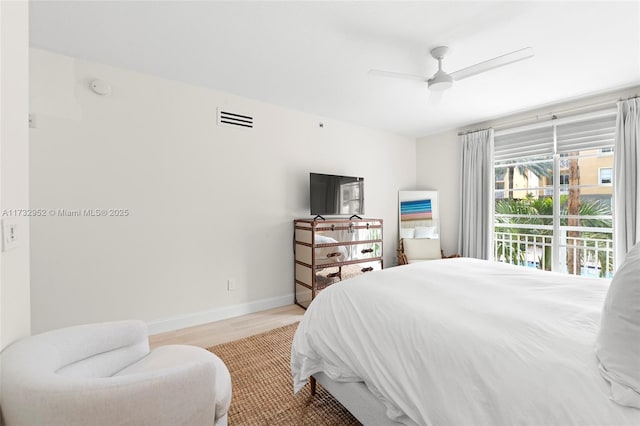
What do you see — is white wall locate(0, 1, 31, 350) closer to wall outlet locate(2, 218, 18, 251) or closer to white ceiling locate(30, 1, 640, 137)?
wall outlet locate(2, 218, 18, 251)

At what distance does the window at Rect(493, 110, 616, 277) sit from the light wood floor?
10.5 ft

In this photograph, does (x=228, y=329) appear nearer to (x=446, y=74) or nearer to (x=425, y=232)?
(x=446, y=74)

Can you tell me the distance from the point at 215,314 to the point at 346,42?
2.90 m

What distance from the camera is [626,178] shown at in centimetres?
291

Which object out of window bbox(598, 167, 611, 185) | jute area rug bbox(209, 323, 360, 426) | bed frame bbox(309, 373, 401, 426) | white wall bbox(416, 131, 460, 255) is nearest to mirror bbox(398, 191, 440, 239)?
white wall bbox(416, 131, 460, 255)

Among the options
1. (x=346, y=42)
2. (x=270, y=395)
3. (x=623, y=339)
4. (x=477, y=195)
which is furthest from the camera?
(x=477, y=195)

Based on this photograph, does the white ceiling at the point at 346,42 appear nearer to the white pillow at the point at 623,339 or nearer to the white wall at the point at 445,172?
the white wall at the point at 445,172

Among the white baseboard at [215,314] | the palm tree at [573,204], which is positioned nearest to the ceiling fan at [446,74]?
the palm tree at [573,204]

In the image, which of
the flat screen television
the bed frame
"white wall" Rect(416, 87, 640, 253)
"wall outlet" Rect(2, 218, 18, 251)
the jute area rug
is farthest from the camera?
"white wall" Rect(416, 87, 640, 253)

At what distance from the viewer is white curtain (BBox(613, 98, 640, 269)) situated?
2861 millimetres

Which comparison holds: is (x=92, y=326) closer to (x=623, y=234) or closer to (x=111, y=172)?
(x=111, y=172)

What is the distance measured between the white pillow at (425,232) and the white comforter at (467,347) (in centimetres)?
263

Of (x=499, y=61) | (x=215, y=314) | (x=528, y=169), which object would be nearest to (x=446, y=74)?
(x=499, y=61)

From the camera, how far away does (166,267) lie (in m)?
2.81
